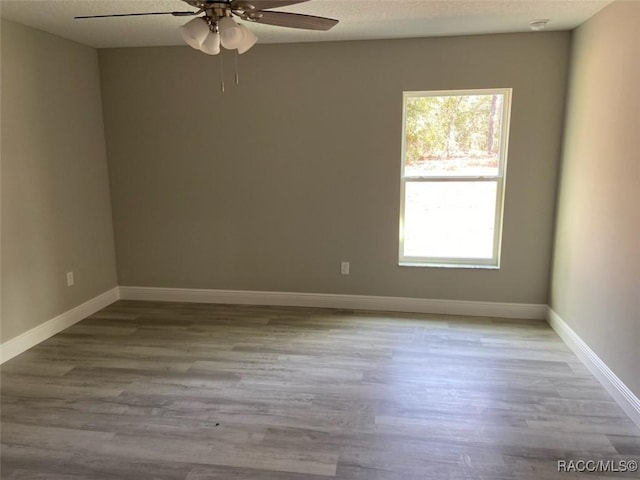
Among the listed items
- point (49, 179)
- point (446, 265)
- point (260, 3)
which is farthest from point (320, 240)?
point (260, 3)

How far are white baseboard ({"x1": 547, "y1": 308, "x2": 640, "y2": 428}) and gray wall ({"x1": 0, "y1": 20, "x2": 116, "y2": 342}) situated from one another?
13.3 feet

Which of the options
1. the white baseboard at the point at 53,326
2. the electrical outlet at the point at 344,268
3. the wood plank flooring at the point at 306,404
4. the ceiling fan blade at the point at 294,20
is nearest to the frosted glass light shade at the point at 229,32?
the ceiling fan blade at the point at 294,20

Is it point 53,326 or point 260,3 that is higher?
point 260,3

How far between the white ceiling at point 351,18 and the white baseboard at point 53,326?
7.50 feet

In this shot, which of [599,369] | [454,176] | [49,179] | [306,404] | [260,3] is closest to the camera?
[260,3]

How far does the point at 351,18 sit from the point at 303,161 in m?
1.28

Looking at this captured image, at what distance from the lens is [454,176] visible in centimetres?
381

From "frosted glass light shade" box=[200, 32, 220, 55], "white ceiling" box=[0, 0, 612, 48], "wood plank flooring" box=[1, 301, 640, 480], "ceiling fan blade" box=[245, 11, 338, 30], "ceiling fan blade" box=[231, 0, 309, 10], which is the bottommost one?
"wood plank flooring" box=[1, 301, 640, 480]

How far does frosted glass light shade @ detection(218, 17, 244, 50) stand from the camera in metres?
2.01

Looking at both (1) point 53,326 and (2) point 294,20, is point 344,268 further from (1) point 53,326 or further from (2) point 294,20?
(1) point 53,326

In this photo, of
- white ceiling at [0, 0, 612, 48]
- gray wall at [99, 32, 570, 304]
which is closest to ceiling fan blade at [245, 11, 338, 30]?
white ceiling at [0, 0, 612, 48]

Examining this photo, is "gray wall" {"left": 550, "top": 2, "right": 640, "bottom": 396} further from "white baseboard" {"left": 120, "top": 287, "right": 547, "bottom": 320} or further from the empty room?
"white baseboard" {"left": 120, "top": 287, "right": 547, "bottom": 320}

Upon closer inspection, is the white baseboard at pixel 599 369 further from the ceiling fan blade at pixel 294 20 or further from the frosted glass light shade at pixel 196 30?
the frosted glass light shade at pixel 196 30

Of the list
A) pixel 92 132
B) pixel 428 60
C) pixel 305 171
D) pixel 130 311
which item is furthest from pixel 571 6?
pixel 130 311
